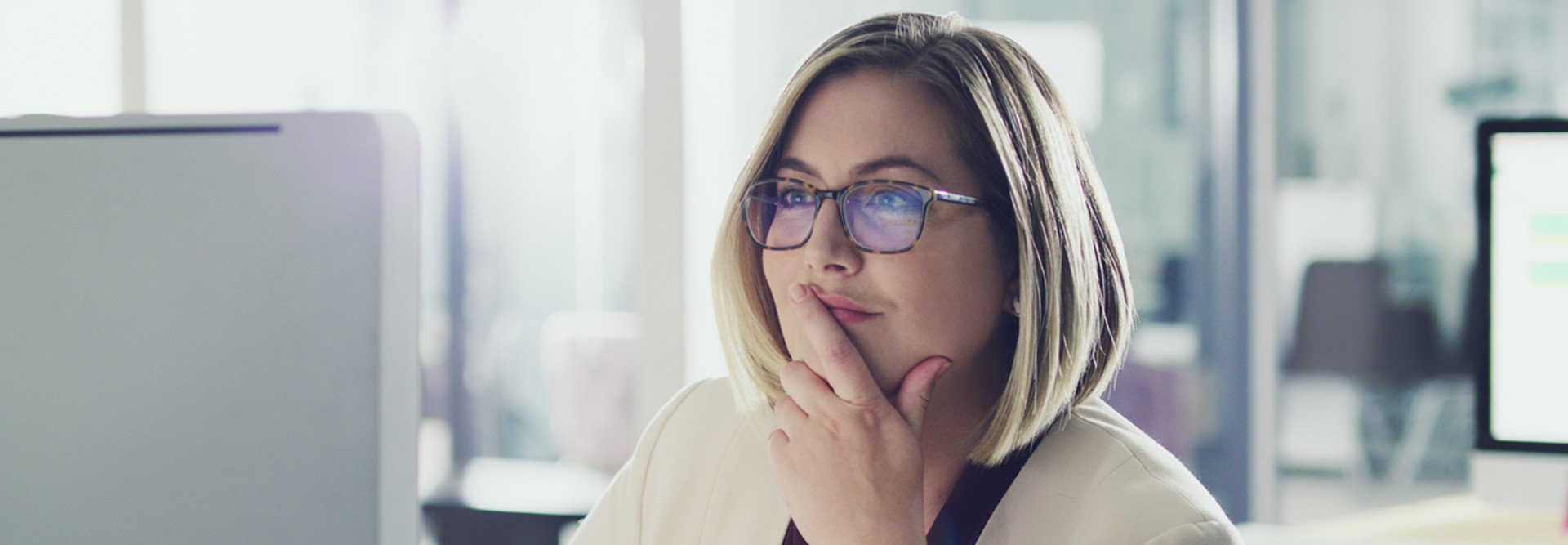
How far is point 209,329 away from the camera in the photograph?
0.62 metres

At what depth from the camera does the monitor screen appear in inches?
58.4

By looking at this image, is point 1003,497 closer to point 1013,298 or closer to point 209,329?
point 1013,298

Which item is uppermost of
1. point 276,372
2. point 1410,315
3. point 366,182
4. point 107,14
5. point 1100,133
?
point 107,14

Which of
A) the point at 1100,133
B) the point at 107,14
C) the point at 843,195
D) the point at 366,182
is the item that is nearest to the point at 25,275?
the point at 366,182

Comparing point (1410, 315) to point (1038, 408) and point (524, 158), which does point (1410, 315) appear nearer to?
point (1038, 408)

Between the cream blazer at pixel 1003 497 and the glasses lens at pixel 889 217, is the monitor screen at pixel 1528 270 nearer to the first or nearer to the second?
the cream blazer at pixel 1003 497

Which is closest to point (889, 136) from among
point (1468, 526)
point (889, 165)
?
point (889, 165)

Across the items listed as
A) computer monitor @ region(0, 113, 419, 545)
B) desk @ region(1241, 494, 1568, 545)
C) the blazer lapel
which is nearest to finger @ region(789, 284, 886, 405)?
the blazer lapel

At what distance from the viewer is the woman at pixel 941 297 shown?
0.92 meters

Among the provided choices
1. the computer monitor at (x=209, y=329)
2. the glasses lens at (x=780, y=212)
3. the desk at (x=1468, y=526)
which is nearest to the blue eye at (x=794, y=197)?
the glasses lens at (x=780, y=212)

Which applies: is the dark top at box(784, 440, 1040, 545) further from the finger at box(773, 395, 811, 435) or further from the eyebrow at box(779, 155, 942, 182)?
the eyebrow at box(779, 155, 942, 182)

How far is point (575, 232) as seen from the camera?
4309 mm

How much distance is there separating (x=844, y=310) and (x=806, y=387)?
0.08 metres

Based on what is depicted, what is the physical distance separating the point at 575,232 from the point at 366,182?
3765 mm
